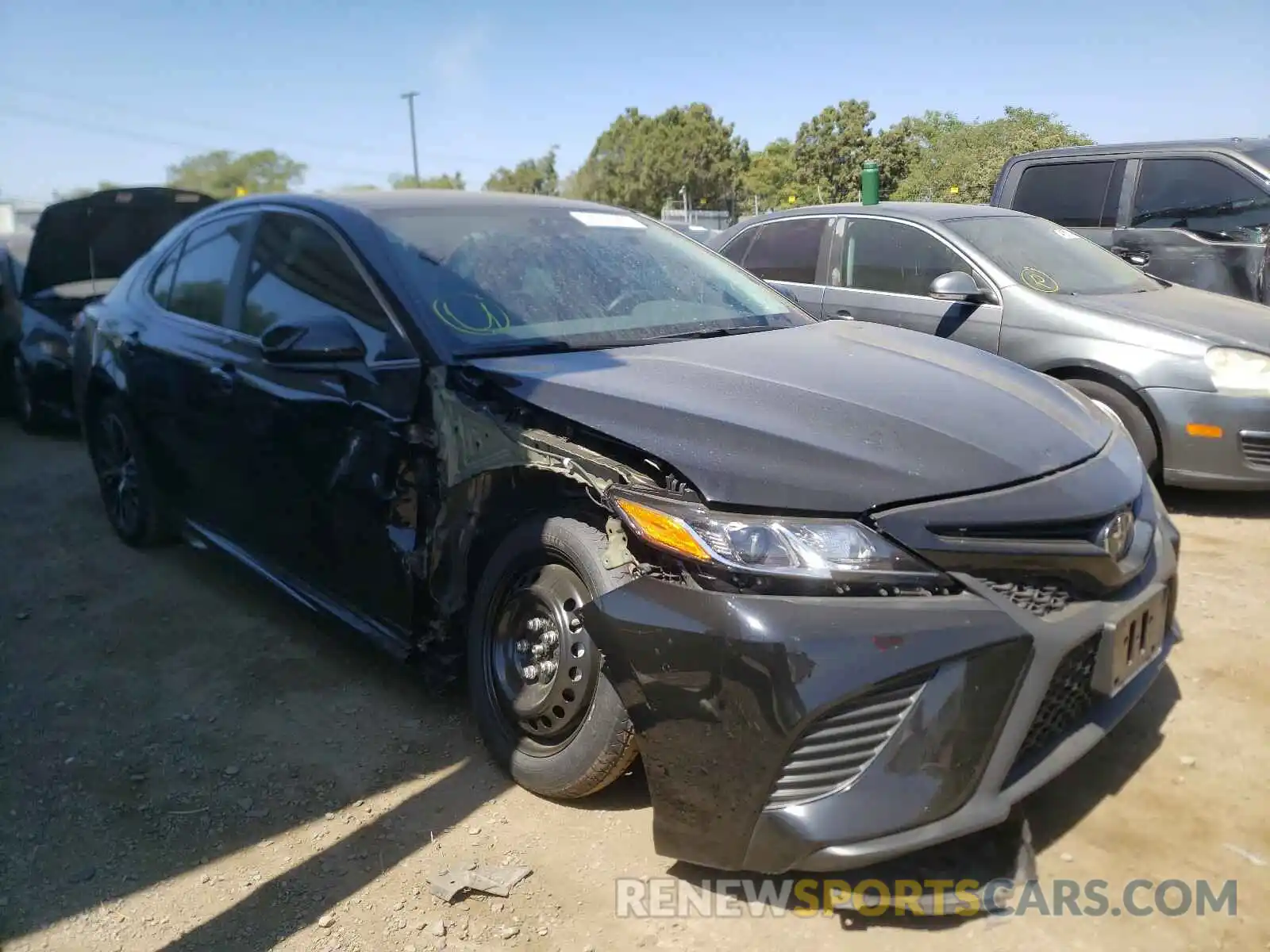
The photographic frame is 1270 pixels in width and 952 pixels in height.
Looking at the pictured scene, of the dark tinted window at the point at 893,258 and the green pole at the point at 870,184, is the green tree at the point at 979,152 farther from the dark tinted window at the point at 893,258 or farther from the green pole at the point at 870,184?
the dark tinted window at the point at 893,258

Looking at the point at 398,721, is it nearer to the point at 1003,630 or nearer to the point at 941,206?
the point at 1003,630

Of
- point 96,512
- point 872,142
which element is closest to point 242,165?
point 96,512

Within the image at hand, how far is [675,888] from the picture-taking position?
2.34m

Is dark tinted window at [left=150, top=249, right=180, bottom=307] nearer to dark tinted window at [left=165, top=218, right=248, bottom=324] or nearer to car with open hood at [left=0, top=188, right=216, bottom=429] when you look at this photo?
dark tinted window at [left=165, top=218, right=248, bottom=324]

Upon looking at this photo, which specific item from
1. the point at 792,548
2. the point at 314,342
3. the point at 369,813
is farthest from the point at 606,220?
the point at 369,813

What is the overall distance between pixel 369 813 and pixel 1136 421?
3892 millimetres

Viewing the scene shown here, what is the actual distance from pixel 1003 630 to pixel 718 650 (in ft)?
1.84

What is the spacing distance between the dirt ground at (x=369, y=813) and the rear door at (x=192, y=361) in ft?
2.00

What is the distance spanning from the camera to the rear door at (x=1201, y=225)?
638cm

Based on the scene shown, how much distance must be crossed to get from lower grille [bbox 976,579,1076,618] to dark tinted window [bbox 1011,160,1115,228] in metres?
5.75

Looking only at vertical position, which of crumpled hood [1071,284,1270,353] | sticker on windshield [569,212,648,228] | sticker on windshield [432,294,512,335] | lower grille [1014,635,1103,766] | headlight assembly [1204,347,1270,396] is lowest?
lower grille [1014,635,1103,766]

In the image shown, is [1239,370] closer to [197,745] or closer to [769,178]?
[197,745]

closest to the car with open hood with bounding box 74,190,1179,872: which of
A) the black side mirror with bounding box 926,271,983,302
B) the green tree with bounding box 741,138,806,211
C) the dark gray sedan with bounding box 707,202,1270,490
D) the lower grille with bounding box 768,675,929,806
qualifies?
the lower grille with bounding box 768,675,929,806

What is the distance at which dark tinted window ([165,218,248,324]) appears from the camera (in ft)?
12.6
